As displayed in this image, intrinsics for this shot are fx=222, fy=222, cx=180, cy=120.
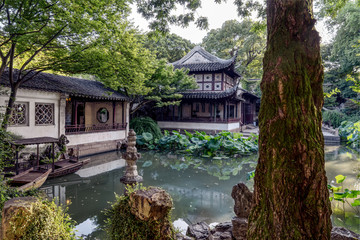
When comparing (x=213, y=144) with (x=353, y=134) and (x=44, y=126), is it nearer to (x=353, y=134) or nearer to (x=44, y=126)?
(x=353, y=134)

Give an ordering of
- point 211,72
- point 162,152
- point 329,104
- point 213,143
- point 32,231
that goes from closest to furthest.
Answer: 1. point 32,231
2. point 213,143
3. point 162,152
4. point 211,72
5. point 329,104

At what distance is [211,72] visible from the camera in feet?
59.9

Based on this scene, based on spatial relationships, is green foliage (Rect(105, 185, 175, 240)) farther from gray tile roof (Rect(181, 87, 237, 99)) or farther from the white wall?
gray tile roof (Rect(181, 87, 237, 99))

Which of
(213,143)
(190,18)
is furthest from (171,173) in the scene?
(190,18)

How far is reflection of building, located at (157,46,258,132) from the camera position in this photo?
17266 mm

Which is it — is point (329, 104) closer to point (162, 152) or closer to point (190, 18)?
point (162, 152)

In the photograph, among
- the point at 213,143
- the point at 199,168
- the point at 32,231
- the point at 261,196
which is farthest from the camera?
the point at 213,143

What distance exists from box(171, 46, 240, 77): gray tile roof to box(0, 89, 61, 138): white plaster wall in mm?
11205

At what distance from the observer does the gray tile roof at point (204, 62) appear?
17.6 m

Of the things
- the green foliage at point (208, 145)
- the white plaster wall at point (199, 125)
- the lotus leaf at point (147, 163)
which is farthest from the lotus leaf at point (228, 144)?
the white plaster wall at point (199, 125)

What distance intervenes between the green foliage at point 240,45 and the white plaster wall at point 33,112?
1957cm

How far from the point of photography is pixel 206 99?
17625 millimetres

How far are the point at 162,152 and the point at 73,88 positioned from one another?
5810mm

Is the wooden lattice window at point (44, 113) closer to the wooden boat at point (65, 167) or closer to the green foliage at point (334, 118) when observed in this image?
the wooden boat at point (65, 167)
